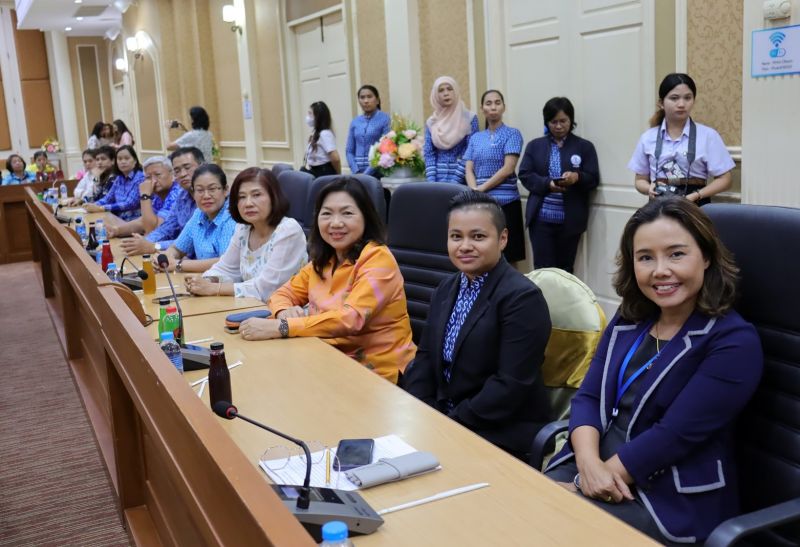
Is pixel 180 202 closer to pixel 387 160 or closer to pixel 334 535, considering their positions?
pixel 387 160

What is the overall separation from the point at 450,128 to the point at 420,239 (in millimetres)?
2452

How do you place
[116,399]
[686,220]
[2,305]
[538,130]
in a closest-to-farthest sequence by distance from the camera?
[686,220] < [116,399] < [538,130] < [2,305]

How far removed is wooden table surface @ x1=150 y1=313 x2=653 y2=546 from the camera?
136 cm

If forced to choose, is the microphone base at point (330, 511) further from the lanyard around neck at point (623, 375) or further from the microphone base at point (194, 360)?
the microphone base at point (194, 360)

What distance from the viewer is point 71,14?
12250 mm

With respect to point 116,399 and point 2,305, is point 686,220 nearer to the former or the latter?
point 116,399

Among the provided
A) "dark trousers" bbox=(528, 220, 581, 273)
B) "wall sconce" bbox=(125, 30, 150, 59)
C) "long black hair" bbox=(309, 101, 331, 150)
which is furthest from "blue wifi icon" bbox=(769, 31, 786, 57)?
"wall sconce" bbox=(125, 30, 150, 59)

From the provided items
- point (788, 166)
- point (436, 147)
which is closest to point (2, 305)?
point (436, 147)

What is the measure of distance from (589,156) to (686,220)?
293cm

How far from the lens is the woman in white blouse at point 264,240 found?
346 cm

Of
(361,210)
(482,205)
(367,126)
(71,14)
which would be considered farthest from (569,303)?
(71,14)

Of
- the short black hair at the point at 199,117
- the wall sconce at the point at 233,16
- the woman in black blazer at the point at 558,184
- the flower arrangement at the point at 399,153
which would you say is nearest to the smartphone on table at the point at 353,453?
the woman in black blazer at the point at 558,184

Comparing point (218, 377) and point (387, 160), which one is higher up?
point (387, 160)

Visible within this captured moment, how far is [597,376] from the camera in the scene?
1906 millimetres
